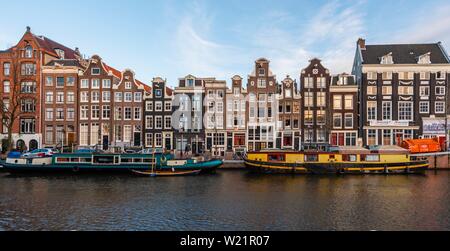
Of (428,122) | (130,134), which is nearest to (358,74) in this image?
(428,122)

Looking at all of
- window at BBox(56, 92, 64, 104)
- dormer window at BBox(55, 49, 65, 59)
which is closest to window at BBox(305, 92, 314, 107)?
window at BBox(56, 92, 64, 104)

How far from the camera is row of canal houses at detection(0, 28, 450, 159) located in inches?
2237

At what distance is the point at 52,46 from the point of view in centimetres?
6794

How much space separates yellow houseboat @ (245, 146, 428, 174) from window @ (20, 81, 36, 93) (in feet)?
149

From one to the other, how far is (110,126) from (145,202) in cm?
3742

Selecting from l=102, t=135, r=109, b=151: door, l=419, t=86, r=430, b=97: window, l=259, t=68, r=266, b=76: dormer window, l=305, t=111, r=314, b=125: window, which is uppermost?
l=259, t=68, r=266, b=76: dormer window

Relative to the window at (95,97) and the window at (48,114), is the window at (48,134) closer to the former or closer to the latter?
the window at (48,114)

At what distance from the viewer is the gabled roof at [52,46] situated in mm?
63281

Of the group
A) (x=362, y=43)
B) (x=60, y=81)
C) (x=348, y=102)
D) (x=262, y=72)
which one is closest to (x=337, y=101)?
(x=348, y=102)

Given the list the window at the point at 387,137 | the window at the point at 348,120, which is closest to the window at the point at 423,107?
the window at the point at 387,137

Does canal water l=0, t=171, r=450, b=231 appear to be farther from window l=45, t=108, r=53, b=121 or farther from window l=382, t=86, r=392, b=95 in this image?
window l=45, t=108, r=53, b=121

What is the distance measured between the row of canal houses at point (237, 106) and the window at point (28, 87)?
1.67ft

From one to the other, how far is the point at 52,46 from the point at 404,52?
7013cm
